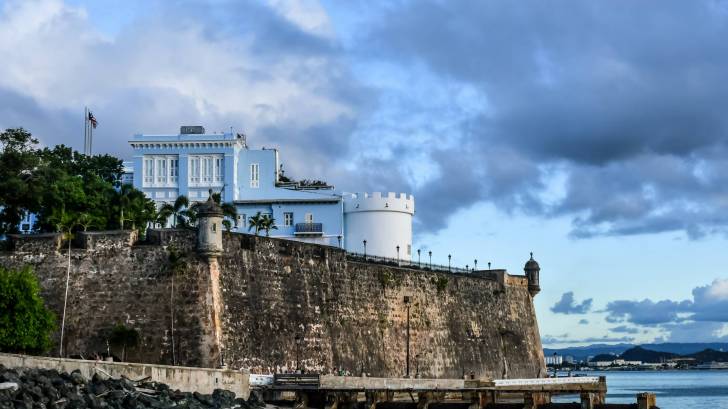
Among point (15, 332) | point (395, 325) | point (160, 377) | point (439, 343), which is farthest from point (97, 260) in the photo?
point (439, 343)

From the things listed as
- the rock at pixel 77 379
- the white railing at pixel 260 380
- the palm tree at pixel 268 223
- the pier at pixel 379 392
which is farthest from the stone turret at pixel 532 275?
the rock at pixel 77 379

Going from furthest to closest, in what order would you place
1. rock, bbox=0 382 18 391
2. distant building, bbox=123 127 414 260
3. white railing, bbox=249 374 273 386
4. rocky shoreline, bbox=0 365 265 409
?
distant building, bbox=123 127 414 260 → white railing, bbox=249 374 273 386 → rocky shoreline, bbox=0 365 265 409 → rock, bbox=0 382 18 391

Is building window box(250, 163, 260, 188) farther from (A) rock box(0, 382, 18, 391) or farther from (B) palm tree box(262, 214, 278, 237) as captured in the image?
(A) rock box(0, 382, 18, 391)

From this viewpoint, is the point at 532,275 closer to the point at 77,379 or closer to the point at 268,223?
the point at 268,223

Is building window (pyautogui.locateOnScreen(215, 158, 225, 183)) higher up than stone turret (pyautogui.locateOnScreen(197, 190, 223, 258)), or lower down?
higher up

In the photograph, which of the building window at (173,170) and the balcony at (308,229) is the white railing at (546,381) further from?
the building window at (173,170)

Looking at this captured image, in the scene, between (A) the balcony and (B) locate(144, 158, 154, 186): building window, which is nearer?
(B) locate(144, 158, 154, 186): building window

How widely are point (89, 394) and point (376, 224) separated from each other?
4024 centimetres

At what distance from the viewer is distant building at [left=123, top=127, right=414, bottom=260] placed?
70188 millimetres

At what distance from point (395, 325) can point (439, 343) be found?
4.32m

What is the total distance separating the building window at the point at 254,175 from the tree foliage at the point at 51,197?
12.7 metres

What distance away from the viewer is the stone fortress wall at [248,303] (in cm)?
4347

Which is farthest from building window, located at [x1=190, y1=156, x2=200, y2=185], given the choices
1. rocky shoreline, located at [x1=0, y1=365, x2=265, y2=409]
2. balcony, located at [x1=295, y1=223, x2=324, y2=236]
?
rocky shoreline, located at [x1=0, y1=365, x2=265, y2=409]

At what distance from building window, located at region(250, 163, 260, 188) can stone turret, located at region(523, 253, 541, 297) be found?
18.1 meters
